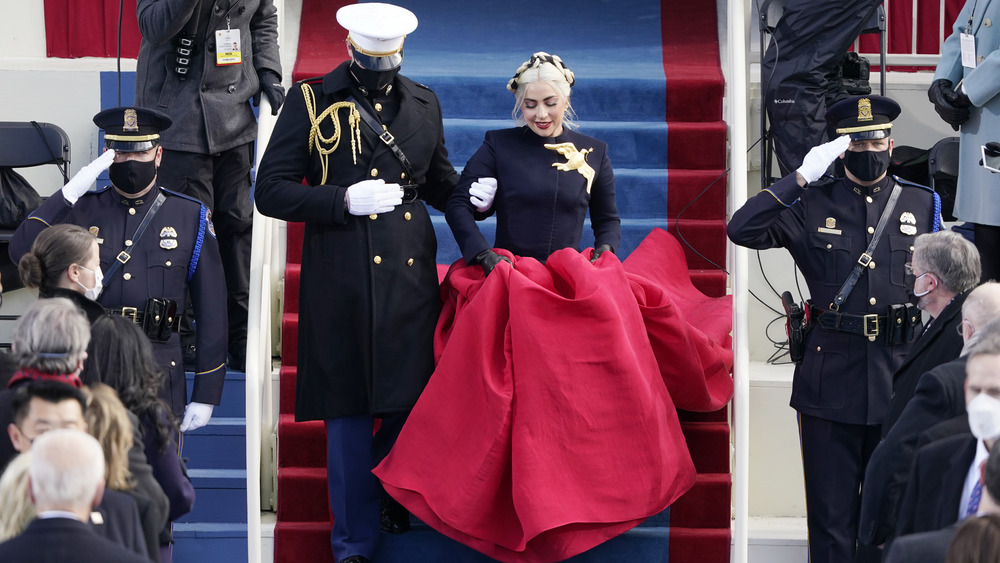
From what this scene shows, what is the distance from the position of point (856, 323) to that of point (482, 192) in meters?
1.22

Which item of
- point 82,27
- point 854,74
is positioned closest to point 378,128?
point 854,74

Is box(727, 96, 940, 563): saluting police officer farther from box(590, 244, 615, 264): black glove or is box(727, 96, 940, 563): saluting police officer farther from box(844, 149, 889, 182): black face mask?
box(590, 244, 615, 264): black glove

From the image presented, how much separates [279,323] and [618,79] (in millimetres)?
1917

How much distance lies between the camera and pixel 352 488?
403cm

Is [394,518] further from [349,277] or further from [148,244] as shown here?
[148,244]

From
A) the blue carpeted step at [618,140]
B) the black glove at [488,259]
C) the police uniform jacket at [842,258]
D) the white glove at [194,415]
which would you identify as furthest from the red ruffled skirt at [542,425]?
the blue carpeted step at [618,140]

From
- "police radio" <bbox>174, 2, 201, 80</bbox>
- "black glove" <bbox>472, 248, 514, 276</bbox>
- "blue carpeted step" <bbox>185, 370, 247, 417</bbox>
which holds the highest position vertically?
"police radio" <bbox>174, 2, 201, 80</bbox>

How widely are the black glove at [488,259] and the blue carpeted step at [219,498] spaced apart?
1.41m

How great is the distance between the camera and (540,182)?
4246 millimetres

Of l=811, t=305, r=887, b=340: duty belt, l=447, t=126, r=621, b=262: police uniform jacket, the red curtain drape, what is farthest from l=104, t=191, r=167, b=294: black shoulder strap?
the red curtain drape

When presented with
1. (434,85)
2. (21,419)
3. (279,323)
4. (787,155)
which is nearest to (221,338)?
(279,323)

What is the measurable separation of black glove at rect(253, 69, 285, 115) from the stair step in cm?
123

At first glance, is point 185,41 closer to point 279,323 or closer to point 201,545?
point 279,323

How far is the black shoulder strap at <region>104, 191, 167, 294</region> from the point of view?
4.13 meters
